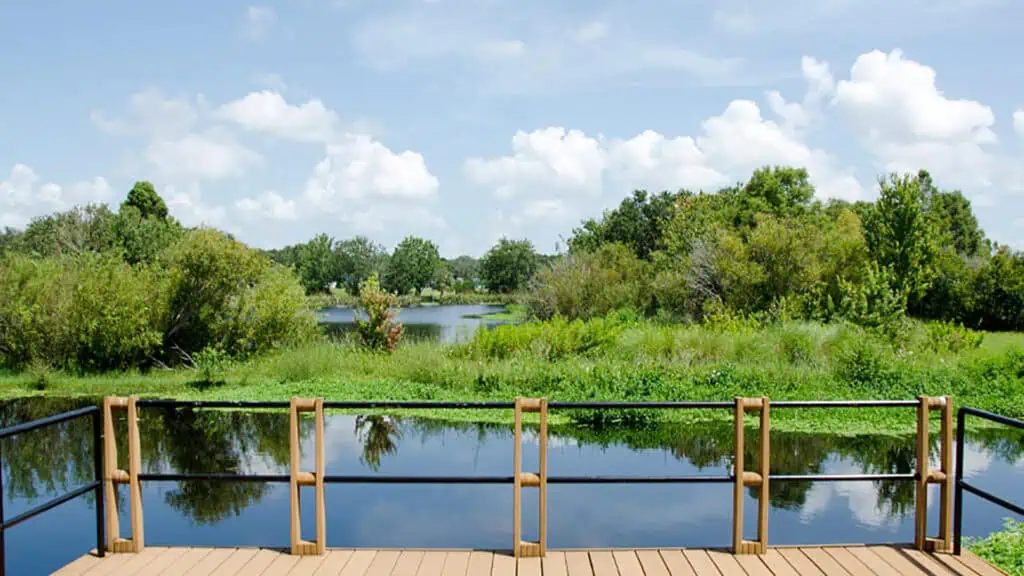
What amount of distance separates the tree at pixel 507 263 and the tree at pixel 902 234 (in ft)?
134

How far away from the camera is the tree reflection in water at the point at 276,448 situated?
9.00 m

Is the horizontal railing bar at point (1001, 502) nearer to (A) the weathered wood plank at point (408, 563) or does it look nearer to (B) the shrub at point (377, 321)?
(A) the weathered wood plank at point (408, 563)

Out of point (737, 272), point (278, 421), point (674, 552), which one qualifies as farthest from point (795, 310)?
point (674, 552)

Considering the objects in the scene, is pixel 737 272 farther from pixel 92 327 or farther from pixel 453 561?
pixel 453 561

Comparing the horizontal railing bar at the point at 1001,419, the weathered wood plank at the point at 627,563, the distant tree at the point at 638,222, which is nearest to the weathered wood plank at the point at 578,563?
the weathered wood plank at the point at 627,563

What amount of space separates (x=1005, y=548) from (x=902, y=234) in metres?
23.4

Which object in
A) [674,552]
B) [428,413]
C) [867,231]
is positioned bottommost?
[428,413]

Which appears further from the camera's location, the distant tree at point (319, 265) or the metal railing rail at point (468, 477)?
the distant tree at point (319, 265)

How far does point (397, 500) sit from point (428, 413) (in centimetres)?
513

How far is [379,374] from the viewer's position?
53.3 ft

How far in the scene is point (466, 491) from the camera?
9148mm

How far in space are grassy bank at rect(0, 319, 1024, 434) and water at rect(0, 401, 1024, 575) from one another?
1.31m

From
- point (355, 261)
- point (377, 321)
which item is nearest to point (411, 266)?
point (355, 261)

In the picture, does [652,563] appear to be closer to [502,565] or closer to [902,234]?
[502,565]
